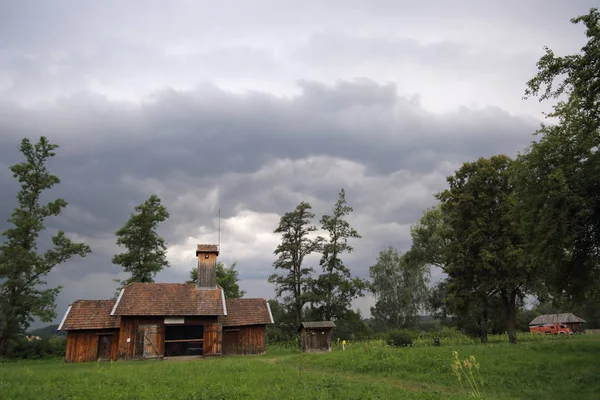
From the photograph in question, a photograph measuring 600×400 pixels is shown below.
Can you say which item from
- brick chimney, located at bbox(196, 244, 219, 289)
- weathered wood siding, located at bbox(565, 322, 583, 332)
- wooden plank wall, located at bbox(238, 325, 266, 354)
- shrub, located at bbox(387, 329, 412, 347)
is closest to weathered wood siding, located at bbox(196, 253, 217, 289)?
brick chimney, located at bbox(196, 244, 219, 289)

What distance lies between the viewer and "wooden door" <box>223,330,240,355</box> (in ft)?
114

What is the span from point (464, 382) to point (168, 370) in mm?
14780

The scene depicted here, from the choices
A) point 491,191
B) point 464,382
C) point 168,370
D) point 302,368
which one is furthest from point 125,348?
point 491,191

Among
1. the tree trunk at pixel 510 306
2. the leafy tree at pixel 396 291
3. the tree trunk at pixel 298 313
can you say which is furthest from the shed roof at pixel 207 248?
the leafy tree at pixel 396 291

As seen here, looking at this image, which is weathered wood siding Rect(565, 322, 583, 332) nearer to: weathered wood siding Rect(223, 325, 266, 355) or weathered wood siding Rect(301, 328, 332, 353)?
weathered wood siding Rect(301, 328, 332, 353)

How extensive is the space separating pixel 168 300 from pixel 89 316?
20.0 ft

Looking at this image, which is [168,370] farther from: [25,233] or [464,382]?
[25,233]

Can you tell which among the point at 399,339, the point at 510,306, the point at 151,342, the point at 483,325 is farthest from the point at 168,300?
the point at 483,325

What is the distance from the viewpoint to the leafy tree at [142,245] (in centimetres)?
4747

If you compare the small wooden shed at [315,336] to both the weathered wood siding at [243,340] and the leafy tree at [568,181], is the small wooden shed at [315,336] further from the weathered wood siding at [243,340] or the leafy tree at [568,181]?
the leafy tree at [568,181]

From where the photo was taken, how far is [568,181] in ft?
71.1

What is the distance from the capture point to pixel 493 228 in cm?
3306

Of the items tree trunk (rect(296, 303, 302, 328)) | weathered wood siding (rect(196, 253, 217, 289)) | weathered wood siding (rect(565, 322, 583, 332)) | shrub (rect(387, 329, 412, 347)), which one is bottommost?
weathered wood siding (rect(565, 322, 583, 332))

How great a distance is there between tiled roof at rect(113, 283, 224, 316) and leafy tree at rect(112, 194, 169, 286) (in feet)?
41.5
